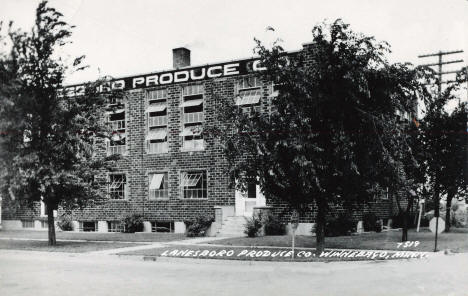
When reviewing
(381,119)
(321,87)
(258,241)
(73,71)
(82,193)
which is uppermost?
(73,71)

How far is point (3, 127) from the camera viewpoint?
15828 millimetres

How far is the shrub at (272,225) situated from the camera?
872 inches

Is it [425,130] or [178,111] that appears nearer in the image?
[425,130]

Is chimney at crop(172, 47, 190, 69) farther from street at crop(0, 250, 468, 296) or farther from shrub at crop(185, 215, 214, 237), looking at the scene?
street at crop(0, 250, 468, 296)

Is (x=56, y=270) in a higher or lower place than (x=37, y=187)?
lower

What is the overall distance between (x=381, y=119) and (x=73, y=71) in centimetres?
1004

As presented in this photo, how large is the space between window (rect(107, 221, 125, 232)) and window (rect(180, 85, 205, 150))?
206 inches

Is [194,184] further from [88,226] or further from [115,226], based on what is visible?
[88,226]

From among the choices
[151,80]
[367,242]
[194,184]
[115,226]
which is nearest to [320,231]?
[367,242]

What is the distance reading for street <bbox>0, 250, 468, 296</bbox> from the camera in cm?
959

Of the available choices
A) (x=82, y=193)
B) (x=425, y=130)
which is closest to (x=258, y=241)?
(x=82, y=193)

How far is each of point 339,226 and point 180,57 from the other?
450 inches

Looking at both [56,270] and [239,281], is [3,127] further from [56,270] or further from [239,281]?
[239,281]

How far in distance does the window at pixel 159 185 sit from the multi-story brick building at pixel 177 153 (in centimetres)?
5
